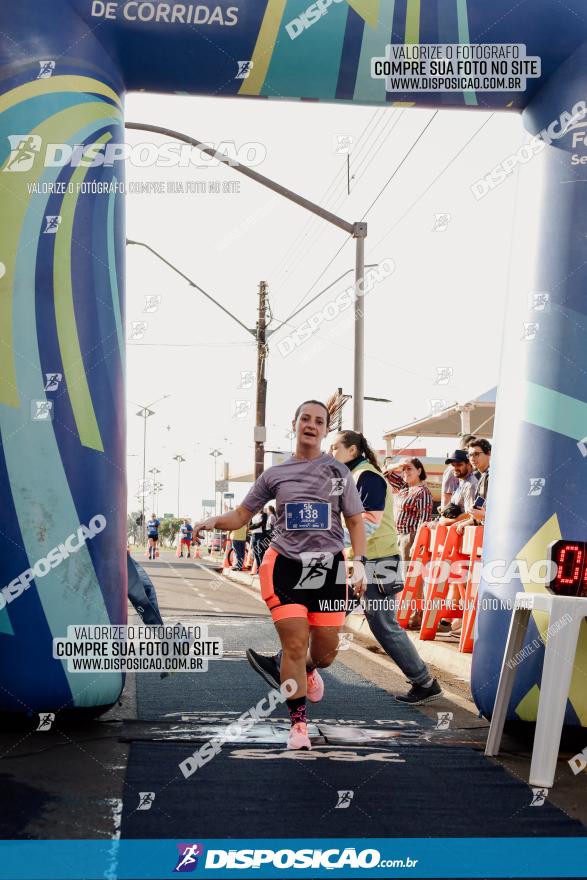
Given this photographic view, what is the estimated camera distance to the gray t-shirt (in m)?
5.95

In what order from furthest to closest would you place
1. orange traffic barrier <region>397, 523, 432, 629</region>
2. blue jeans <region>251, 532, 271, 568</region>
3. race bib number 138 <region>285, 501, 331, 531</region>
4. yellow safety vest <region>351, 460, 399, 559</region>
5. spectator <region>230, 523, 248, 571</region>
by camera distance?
spectator <region>230, 523, 248, 571</region>
blue jeans <region>251, 532, 271, 568</region>
orange traffic barrier <region>397, 523, 432, 629</region>
yellow safety vest <region>351, 460, 399, 559</region>
race bib number 138 <region>285, 501, 331, 531</region>

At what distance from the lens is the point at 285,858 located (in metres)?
3.75

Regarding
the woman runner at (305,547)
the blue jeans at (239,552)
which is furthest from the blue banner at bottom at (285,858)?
the blue jeans at (239,552)

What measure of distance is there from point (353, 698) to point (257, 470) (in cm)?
2167

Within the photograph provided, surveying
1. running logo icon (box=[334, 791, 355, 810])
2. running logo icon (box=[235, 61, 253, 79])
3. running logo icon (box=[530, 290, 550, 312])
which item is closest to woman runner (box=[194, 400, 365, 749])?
running logo icon (box=[334, 791, 355, 810])

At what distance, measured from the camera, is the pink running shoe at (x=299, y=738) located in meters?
5.60

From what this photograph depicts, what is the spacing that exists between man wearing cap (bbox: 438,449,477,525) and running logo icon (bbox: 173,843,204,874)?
6.61m

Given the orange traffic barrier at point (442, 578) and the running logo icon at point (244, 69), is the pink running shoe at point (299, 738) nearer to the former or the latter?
the running logo icon at point (244, 69)

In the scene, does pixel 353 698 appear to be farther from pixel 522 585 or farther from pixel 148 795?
pixel 148 795

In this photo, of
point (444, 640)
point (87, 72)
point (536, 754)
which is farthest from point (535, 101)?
point (444, 640)

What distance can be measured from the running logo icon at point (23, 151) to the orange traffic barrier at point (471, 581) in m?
5.06

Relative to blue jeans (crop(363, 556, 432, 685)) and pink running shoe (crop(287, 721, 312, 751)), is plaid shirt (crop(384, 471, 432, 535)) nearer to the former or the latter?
blue jeans (crop(363, 556, 432, 685))

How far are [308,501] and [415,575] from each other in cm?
537

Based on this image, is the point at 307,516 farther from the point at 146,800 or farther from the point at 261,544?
the point at 261,544
